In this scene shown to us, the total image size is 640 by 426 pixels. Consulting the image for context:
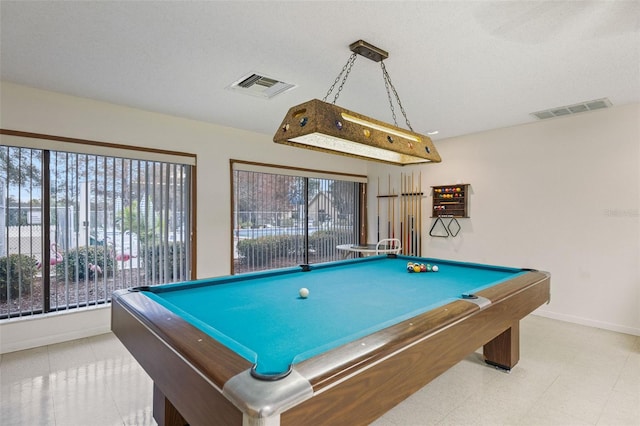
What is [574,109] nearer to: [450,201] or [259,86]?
[450,201]

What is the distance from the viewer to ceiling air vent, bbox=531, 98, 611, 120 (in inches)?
131

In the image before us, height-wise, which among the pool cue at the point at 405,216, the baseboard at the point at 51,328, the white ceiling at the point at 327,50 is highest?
the white ceiling at the point at 327,50

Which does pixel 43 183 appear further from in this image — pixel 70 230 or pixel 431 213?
pixel 431 213

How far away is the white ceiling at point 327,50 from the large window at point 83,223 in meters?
0.66

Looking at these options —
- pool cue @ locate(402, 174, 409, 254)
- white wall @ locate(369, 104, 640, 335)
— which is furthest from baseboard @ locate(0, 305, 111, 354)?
white wall @ locate(369, 104, 640, 335)

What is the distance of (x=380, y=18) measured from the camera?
77.0 inches

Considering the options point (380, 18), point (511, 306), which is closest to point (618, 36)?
point (380, 18)

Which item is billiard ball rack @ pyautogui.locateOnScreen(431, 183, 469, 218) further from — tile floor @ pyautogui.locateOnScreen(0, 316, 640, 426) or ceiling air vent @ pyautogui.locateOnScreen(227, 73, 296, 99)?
ceiling air vent @ pyautogui.locateOnScreen(227, 73, 296, 99)

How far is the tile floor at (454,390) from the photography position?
6.53 feet

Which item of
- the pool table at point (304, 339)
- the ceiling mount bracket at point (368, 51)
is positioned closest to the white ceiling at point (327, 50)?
the ceiling mount bracket at point (368, 51)

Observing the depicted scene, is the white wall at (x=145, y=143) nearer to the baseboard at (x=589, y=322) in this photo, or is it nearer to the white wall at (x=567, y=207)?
the white wall at (x=567, y=207)

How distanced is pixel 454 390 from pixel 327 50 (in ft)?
8.17

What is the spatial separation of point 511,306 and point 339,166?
159 inches

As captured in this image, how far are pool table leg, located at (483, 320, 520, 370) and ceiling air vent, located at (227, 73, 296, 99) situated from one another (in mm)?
2675
